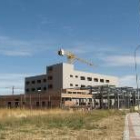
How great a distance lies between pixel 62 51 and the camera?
158 m

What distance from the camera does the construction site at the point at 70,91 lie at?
3892 inches

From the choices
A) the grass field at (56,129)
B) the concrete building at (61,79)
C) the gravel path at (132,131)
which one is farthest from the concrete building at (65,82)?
the gravel path at (132,131)

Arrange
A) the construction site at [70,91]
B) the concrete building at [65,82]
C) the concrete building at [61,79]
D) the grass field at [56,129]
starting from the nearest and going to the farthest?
the grass field at [56,129]
the construction site at [70,91]
the concrete building at [65,82]
the concrete building at [61,79]

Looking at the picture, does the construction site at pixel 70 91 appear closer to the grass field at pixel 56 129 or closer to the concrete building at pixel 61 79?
the concrete building at pixel 61 79

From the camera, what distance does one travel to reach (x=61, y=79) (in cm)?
13850

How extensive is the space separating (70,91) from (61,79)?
27055mm

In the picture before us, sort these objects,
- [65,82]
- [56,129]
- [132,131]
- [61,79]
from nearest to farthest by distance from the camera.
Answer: [132,131], [56,129], [61,79], [65,82]

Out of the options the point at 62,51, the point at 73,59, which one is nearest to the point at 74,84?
the point at 62,51

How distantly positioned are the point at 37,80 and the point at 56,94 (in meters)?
50.1

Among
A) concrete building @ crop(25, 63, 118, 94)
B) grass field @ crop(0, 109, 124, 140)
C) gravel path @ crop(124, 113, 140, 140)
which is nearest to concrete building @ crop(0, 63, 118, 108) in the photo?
concrete building @ crop(25, 63, 118, 94)

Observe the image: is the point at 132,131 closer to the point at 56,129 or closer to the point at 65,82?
the point at 56,129

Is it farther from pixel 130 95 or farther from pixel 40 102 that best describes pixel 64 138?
pixel 130 95

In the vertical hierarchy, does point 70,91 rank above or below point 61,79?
below

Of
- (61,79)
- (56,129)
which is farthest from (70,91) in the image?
(56,129)
